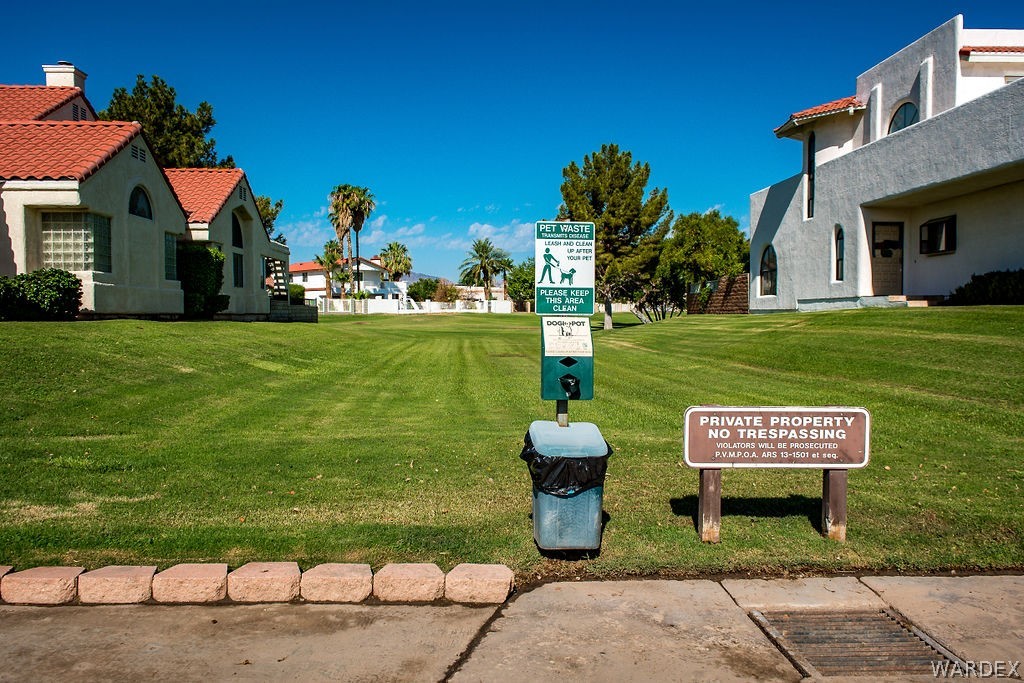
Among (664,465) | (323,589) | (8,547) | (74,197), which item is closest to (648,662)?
(323,589)

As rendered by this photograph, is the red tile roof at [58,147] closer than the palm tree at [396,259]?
Yes

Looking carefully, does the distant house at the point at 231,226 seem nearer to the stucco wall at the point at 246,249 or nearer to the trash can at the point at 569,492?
the stucco wall at the point at 246,249

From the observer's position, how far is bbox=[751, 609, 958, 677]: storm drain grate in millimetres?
3769

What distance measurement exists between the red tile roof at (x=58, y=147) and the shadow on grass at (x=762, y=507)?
18010mm

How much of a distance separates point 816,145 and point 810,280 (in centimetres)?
547

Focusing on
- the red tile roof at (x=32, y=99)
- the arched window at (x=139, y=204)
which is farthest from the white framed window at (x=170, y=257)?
the red tile roof at (x=32, y=99)

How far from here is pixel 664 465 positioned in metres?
7.93

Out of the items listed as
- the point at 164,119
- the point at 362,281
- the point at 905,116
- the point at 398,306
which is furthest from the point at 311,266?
the point at 905,116

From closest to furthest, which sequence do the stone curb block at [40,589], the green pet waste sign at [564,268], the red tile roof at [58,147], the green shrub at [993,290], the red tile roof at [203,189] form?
the stone curb block at [40,589] → the green pet waste sign at [564,268] → the red tile roof at [58,147] → the green shrub at [993,290] → the red tile roof at [203,189]

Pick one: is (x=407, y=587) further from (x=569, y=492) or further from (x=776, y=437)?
(x=776, y=437)

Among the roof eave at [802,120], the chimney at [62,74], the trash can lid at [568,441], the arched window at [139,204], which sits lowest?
the trash can lid at [568,441]

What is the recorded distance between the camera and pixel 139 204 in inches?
856

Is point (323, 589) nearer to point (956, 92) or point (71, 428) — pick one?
point (71, 428)

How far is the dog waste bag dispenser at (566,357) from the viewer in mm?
5621
